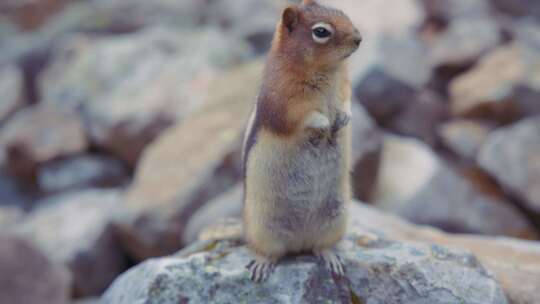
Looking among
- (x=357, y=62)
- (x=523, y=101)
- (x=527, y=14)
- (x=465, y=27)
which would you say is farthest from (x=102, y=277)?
(x=527, y=14)

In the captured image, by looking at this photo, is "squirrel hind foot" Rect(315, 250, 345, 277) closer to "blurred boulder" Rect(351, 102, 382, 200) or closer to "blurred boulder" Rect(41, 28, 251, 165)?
"blurred boulder" Rect(351, 102, 382, 200)

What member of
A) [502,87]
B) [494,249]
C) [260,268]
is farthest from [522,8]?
[260,268]

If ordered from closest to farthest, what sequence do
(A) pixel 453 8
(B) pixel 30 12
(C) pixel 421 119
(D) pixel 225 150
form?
1. (D) pixel 225 150
2. (C) pixel 421 119
3. (A) pixel 453 8
4. (B) pixel 30 12

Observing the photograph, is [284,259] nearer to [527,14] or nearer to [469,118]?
[469,118]

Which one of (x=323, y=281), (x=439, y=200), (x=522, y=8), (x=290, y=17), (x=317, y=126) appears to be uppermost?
(x=522, y=8)

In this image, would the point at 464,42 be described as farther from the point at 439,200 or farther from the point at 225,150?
the point at 225,150

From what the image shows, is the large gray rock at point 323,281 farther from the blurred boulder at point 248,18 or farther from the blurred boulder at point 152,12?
the blurred boulder at point 152,12

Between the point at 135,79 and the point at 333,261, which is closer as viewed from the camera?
the point at 333,261

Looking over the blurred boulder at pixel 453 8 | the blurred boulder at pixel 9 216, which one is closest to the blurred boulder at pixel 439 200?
the blurred boulder at pixel 453 8
